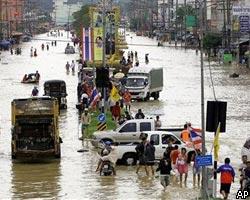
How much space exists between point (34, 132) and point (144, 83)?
24.5 meters

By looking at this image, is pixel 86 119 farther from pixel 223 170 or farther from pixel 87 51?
pixel 87 51

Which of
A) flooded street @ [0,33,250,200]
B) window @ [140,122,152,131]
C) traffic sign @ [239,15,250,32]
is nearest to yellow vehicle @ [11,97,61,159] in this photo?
flooded street @ [0,33,250,200]

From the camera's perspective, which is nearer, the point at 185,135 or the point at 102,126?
the point at 185,135

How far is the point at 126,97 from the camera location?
160 feet

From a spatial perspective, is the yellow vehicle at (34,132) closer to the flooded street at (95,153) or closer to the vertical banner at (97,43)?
the flooded street at (95,153)

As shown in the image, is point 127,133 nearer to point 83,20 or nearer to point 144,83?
point 144,83

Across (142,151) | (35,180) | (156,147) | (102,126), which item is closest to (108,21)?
(102,126)

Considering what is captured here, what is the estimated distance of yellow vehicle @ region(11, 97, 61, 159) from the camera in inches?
1230

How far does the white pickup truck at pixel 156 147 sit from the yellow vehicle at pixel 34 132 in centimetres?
255

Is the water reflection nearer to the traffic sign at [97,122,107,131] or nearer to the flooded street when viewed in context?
the flooded street

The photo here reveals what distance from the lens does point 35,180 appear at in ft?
91.0

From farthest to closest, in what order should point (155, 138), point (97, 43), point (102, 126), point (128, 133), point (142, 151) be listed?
point (97, 43) < point (102, 126) < point (128, 133) < point (155, 138) < point (142, 151)

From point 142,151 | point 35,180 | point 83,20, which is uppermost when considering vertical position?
point 83,20

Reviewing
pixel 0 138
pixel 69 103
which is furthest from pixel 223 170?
pixel 69 103
